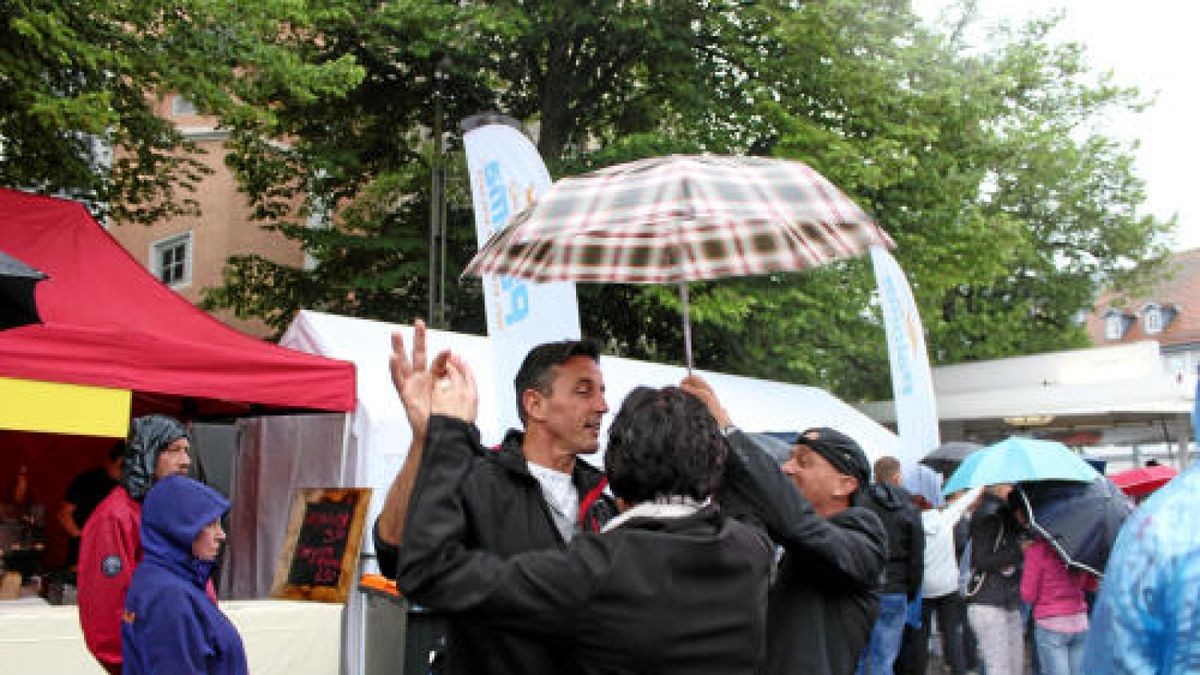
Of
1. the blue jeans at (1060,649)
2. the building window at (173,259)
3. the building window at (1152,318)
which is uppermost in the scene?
the building window at (1152,318)

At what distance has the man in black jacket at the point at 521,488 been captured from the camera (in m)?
2.40

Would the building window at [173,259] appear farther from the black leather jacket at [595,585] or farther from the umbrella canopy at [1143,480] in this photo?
the black leather jacket at [595,585]

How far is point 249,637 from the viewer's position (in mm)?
7219

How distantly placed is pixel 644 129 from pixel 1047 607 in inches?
470

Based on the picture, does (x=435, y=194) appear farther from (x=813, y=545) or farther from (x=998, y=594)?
(x=813, y=545)

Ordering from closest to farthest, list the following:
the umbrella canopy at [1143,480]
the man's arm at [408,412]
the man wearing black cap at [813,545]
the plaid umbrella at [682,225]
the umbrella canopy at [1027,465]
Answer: the man's arm at [408,412] < the man wearing black cap at [813,545] < the plaid umbrella at [682,225] < the umbrella canopy at [1027,465] < the umbrella canopy at [1143,480]

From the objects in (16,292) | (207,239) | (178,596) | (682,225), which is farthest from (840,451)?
(207,239)

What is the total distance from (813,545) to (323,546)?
6021mm

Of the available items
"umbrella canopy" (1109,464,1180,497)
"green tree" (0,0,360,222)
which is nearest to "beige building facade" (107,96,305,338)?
"green tree" (0,0,360,222)

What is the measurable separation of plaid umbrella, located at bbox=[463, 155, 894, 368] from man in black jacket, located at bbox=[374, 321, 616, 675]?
0.58 m

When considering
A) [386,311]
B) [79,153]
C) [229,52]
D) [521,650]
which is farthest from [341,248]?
[521,650]

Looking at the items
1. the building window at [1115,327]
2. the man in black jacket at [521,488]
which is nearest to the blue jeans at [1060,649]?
the man in black jacket at [521,488]

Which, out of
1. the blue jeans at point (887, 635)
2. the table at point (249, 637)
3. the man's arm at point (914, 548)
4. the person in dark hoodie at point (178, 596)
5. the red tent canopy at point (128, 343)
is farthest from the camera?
the blue jeans at point (887, 635)

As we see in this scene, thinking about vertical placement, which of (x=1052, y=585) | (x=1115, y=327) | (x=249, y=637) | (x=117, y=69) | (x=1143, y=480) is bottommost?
(x=249, y=637)
